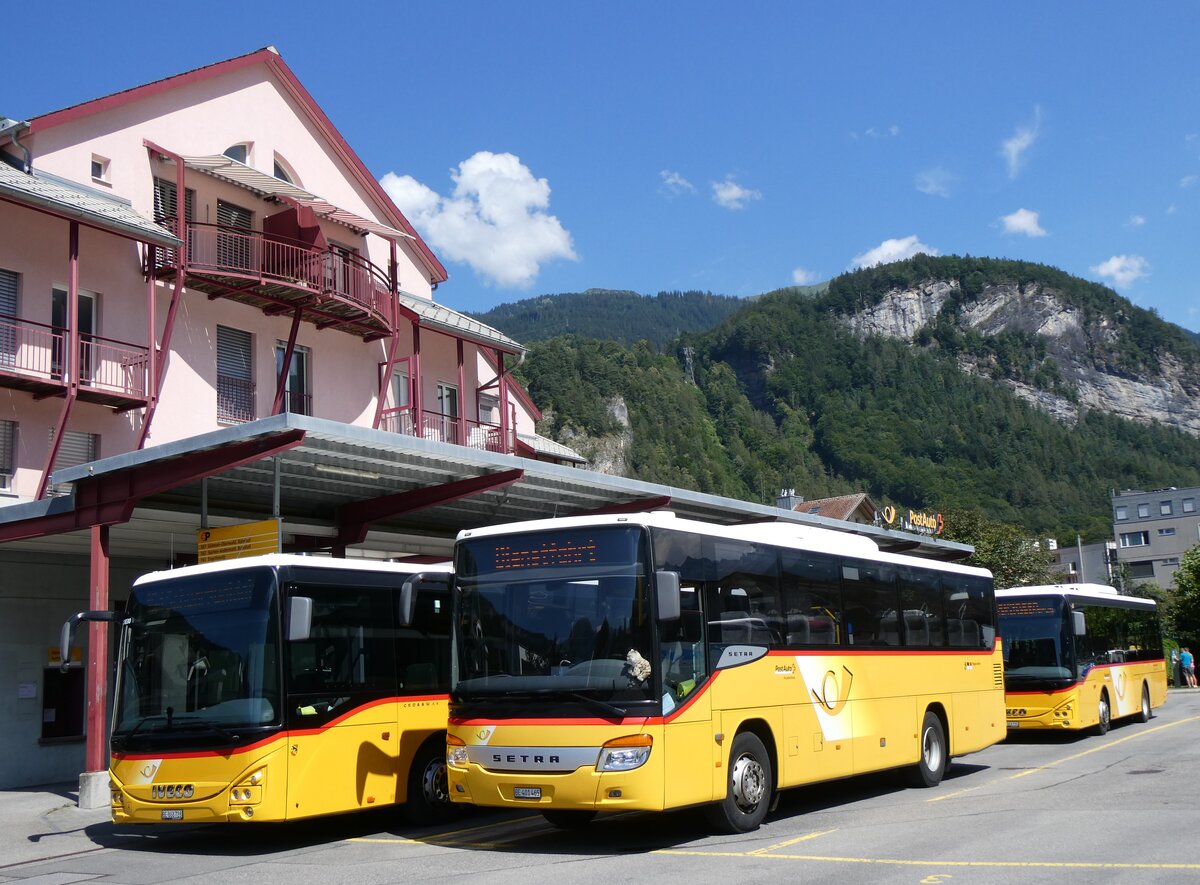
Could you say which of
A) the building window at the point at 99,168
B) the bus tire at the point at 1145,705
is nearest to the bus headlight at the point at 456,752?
the building window at the point at 99,168

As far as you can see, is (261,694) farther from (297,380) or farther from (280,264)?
(297,380)

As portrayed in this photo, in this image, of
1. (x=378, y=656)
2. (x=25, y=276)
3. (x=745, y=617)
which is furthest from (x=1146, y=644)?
(x=25, y=276)

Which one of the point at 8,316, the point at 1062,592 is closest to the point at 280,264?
the point at 8,316

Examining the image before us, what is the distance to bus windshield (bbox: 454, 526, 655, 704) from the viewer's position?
10.5m

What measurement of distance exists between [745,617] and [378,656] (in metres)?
4.06

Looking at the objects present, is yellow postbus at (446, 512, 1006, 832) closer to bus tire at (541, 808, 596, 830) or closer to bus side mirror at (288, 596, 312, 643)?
bus tire at (541, 808, 596, 830)

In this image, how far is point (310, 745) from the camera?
1171cm

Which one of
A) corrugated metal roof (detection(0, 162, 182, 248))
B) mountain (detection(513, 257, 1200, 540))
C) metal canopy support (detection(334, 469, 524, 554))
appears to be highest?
mountain (detection(513, 257, 1200, 540))

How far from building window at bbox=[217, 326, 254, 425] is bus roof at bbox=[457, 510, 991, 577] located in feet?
47.1

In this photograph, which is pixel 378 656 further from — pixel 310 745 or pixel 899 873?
pixel 899 873

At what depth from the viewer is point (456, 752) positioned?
11.1 meters

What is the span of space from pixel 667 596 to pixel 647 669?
0.68 meters

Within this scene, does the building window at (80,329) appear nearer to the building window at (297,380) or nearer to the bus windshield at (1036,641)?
the building window at (297,380)

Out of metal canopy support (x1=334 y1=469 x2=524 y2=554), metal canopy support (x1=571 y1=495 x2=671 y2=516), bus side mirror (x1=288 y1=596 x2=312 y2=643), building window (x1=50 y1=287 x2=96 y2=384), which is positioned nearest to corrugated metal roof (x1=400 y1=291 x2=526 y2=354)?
building window (x1=50 y1=287 x2=96 y2=384)
